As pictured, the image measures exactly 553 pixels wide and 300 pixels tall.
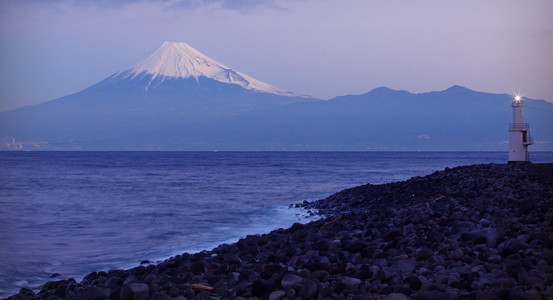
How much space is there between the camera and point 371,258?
6738mm

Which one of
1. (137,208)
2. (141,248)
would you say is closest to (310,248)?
(141,248)

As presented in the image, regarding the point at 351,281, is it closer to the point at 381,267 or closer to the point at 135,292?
the point at 381,267

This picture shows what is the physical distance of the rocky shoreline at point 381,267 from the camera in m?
5.02

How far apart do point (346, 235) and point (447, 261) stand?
105 inches

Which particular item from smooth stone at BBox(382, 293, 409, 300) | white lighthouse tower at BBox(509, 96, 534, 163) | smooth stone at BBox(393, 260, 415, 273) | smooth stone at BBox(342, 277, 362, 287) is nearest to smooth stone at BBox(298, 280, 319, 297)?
smooth stone at BBox(342, 277, 362, 287)

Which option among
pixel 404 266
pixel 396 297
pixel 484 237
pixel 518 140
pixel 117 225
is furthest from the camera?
pixel 518 140

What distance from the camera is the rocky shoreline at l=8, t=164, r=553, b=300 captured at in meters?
5.02

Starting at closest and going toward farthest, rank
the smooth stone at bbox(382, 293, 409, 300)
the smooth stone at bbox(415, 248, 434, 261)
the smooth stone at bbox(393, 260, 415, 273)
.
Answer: the smooth stone at bbox(382, 293, 409, 300)
the smooth stone at bbox(393, 260, 415, 273)
the smooth stone at bbox(415, 248, 434, 261)

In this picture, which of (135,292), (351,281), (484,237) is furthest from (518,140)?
(135,292)

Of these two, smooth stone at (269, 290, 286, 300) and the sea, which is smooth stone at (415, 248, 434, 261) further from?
the sea

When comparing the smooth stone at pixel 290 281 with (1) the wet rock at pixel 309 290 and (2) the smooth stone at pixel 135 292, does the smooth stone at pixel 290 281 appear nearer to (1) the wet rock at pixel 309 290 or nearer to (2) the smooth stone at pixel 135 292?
(1) the wet rock at pixel 309 290

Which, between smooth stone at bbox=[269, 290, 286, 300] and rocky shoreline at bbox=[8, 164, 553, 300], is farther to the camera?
smooth stone at bbox=[269, 290, 286, 300]

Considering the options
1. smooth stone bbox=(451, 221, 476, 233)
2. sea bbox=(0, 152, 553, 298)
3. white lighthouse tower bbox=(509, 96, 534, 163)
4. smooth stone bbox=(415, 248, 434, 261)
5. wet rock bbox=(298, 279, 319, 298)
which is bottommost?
sea bbox=(0, 152, 553, 298)

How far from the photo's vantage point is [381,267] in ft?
19.5
